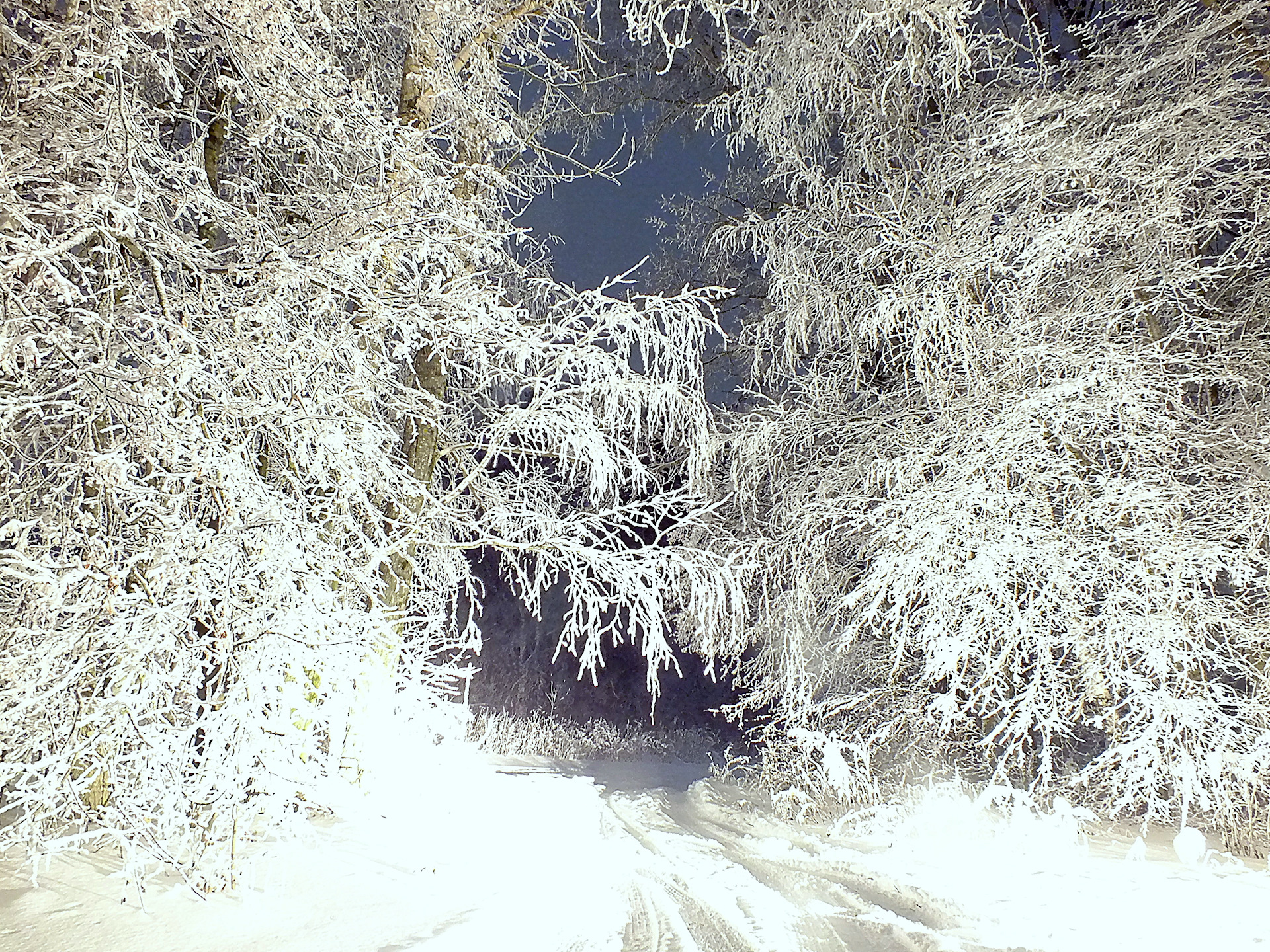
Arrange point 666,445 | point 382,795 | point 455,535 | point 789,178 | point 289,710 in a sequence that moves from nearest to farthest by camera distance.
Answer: point 289,710 < point 382,795 < point 666,445 < point 455,535 < point 789,178

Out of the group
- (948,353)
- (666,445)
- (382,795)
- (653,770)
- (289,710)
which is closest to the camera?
(289,710)

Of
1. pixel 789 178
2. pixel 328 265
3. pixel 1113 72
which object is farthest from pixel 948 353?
pixel 328 265

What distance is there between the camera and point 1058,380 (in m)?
5.54

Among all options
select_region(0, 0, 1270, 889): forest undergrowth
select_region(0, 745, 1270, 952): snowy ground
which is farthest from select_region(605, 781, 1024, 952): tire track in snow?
select_region(0, 0, 1270, 889): forest undergrowth

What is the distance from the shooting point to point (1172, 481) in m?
5.45

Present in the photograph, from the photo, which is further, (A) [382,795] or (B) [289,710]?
(A) [382,795]

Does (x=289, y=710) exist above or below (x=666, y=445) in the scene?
below

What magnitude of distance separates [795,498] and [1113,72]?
4.17 meters

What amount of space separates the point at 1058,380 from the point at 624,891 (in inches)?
174

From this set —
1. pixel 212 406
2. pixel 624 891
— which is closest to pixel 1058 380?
pixel 624 891

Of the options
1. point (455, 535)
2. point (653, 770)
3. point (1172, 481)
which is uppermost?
point (1172, 481)

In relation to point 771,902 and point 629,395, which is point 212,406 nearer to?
point 629,395

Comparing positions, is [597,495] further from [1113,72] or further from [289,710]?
[1113,72]

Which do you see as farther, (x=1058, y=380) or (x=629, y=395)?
(x=629, y=395)
